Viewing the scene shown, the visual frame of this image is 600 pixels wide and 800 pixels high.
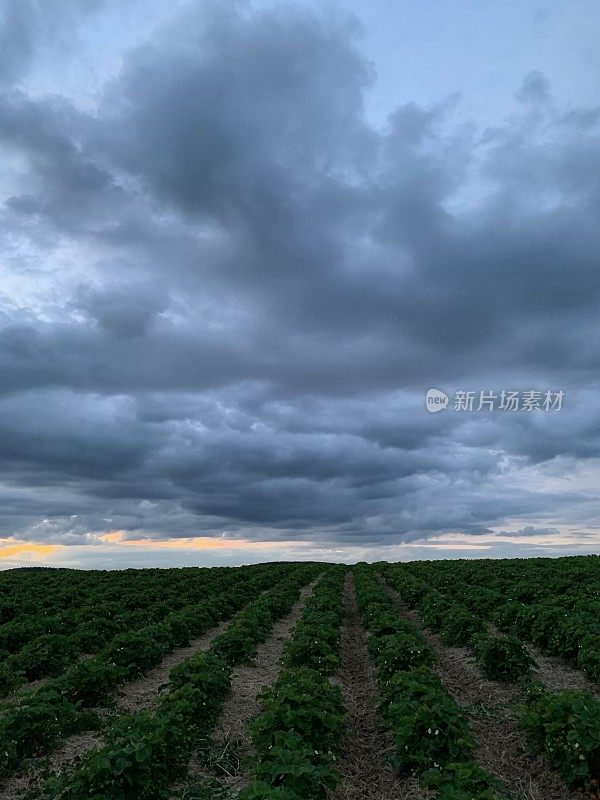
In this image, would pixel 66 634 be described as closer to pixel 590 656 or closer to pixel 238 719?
pixel 238 719

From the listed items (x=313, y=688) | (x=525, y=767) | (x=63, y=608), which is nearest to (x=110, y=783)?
(x=313, y=688)

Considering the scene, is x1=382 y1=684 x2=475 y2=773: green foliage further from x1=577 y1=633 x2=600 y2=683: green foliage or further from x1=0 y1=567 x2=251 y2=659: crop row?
x1=0 y1=567 x2=251 y2=659: crop row

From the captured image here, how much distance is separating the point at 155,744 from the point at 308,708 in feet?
8.40

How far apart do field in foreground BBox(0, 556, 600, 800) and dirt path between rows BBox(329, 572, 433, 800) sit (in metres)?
0.04

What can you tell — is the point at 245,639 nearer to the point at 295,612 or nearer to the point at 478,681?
the point at 478,681

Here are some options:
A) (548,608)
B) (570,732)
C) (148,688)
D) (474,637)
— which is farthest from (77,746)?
(548,608)

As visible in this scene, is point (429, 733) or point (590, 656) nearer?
point (429, 733)

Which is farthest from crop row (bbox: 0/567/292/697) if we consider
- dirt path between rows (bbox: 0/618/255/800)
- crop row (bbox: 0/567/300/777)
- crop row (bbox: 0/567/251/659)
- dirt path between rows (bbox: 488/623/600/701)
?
dirt path between rows (bbox: 488/623/600/701)

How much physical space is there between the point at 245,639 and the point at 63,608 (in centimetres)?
1521

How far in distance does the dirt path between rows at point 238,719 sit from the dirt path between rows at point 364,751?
183 centimetres

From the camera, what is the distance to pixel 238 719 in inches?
516

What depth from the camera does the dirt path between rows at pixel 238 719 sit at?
10.4 meters

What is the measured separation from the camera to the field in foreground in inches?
352

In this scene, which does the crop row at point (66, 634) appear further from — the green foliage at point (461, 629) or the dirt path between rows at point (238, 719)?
the green foliage at point (461, 629)
